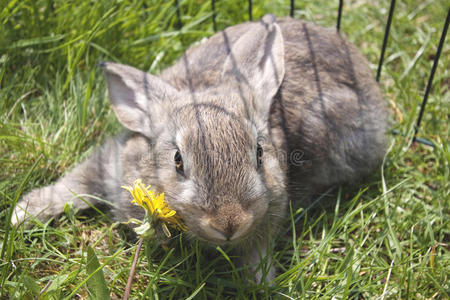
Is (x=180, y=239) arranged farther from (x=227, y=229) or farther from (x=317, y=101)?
(x=317, y=101)

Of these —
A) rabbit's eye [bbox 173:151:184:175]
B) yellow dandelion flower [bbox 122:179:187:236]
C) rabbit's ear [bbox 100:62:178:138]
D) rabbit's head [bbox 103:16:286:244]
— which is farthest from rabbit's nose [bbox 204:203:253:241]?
rabbit's ear [bbox 100:62:178:138]

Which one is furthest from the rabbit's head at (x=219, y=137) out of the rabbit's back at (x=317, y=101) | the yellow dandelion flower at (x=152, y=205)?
the rabbit's back at (x=317, y=101)

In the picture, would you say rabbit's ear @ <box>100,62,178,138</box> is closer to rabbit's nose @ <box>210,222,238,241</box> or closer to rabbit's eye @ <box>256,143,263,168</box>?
rabbit's eye @ <box>256,143,263,168</box>

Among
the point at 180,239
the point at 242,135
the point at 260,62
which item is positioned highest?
the point at 260,62

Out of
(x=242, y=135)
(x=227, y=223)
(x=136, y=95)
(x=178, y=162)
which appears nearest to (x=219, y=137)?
(x=242, y=135)

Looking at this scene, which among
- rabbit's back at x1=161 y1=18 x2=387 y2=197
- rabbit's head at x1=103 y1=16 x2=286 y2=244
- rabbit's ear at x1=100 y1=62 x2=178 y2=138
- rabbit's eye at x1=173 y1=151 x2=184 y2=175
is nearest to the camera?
rabbit's head at x1=103 y1=16 x2=286 y2=244

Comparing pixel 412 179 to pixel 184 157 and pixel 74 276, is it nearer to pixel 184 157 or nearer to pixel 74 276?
pixel 184 157

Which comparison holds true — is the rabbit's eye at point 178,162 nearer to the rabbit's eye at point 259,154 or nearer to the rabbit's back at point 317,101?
the rabbit's eye at point 259,154
